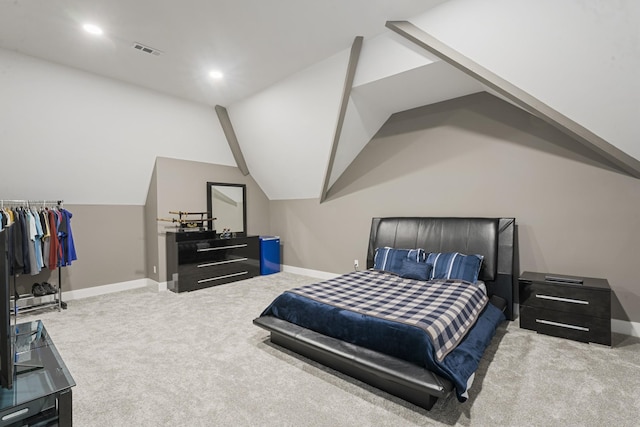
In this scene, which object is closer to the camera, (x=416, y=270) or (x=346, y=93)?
(x=416, y=270)

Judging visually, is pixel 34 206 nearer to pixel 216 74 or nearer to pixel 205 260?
pixel 205 260

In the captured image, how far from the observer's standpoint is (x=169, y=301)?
4.32 meters

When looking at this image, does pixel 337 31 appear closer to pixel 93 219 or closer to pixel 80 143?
pixel 80 143

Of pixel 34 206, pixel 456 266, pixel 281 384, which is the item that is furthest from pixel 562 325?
pixel 34 206

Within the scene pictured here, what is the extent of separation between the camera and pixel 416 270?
3.59 metres

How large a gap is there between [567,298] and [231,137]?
5511mm

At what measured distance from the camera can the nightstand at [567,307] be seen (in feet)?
9.03

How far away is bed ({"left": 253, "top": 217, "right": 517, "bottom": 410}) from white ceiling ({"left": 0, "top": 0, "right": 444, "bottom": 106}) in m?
2.55

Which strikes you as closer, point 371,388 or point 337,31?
point 371,388

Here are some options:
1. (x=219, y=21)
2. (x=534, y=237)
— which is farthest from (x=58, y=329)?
(x=534, y=237)

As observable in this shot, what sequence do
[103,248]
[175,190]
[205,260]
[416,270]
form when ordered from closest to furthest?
[416,270] < [103,248] < [205,260] < [175,190]

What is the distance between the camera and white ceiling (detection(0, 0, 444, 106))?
9.08 feet

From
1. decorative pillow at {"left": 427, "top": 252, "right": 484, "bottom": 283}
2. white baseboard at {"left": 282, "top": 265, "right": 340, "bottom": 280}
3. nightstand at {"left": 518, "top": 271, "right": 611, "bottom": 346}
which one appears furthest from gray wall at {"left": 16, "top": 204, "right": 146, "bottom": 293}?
nightstand at {"left": 518, "top": 271, "right": 611, "bottom": 346}

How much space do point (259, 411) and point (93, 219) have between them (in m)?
4.31
